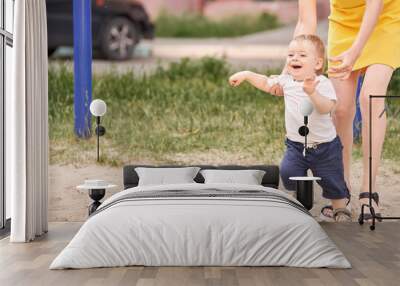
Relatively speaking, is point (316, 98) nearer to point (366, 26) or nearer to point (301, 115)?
point (301, 115)

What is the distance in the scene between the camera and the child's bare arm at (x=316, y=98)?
247 inches

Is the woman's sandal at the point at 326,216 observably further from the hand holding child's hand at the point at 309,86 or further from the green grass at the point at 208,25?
the green grass at the point at 208,25

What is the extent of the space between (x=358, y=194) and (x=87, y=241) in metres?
3.16

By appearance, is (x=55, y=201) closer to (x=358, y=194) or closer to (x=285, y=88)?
(x=285, y=88)

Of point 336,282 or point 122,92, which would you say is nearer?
point 336,282

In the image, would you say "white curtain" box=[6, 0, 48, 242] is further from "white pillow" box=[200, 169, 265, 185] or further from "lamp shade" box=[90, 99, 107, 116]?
"white pillow" box=[200, 169, 265, 185]

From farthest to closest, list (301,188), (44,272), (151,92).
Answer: (151,92), (301,188), (44,272)

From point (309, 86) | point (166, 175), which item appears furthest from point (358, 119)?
point (166, 175)

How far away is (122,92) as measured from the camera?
23.4 ft

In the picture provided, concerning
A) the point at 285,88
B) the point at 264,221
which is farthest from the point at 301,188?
the point at 264,221

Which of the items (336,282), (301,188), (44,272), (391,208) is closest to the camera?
(336,282)

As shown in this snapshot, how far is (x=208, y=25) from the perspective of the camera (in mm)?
7023

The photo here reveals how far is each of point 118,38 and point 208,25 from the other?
0.89m

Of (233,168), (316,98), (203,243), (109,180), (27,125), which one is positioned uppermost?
(316,98)
